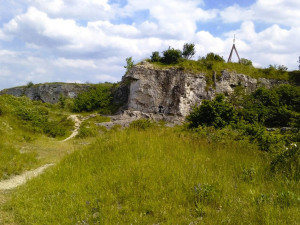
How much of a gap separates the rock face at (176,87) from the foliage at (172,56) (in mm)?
1652

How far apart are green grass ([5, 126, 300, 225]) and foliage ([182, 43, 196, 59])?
23902 mm

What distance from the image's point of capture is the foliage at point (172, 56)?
28.8 m

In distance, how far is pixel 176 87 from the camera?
1088 inches

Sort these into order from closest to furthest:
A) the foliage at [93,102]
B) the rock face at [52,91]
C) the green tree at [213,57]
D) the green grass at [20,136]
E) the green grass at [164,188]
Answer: the green grass at [164,188] → the green grass at [20,136] → the green tree at [213,57] → the foliage at [93,102] → the rock face at [52,91]

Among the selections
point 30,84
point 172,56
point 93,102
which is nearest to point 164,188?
point 172,56

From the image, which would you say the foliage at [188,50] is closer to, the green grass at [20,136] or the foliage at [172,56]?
the foliage at [172,56]

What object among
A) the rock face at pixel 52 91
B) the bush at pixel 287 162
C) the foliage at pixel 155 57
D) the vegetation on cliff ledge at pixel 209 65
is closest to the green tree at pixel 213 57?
the vegetation on cliff ledge at pixel 209 65

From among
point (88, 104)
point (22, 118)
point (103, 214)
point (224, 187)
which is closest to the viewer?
point (103, 214)

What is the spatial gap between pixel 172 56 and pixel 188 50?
220cm

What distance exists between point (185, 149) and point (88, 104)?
2731 cm

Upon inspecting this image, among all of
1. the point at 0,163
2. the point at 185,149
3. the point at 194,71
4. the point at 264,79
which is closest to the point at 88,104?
the point at 194,71

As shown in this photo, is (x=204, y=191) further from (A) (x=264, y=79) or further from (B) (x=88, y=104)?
(B) (x=88, y=104)

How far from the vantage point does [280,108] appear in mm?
16906

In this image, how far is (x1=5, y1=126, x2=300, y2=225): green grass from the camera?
3871 mm
